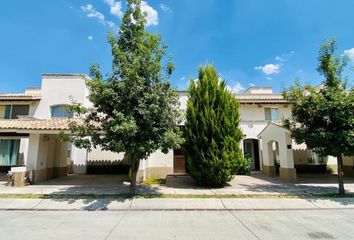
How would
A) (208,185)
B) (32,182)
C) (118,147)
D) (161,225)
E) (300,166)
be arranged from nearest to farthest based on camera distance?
(161,225) < (118,147) < (208,185) < (32,182) < (300,166)

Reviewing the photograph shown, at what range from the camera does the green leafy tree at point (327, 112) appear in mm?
11039

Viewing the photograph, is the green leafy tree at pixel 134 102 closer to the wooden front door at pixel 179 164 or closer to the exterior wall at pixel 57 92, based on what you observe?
the wooden front door at pixel 179 164

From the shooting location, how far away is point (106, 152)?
22.7 m

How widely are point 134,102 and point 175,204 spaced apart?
16.1 ft

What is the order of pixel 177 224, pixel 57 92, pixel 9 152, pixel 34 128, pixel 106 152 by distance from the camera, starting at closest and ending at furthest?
pixel 177 224, pixel 34 128, pixel 9 152, pixel 106 152, pixel 57 92

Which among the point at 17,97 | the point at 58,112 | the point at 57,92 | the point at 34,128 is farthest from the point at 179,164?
the point at 17,97

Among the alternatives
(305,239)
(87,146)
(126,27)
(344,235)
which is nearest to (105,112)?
(87,146)

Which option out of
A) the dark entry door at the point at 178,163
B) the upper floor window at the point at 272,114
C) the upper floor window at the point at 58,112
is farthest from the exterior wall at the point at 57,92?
the upper floor window at the point at 272,114

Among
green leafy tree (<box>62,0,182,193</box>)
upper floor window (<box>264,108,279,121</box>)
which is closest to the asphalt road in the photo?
green leafy tree (<box>62,0,182,193</box>)

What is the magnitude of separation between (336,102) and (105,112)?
1091cm

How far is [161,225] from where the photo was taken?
737cm

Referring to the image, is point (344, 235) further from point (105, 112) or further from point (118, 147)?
point (105, 112)

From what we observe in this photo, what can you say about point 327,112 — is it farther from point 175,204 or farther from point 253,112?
point 253,112

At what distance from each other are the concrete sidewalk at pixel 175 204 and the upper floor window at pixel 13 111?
14.4 meters
